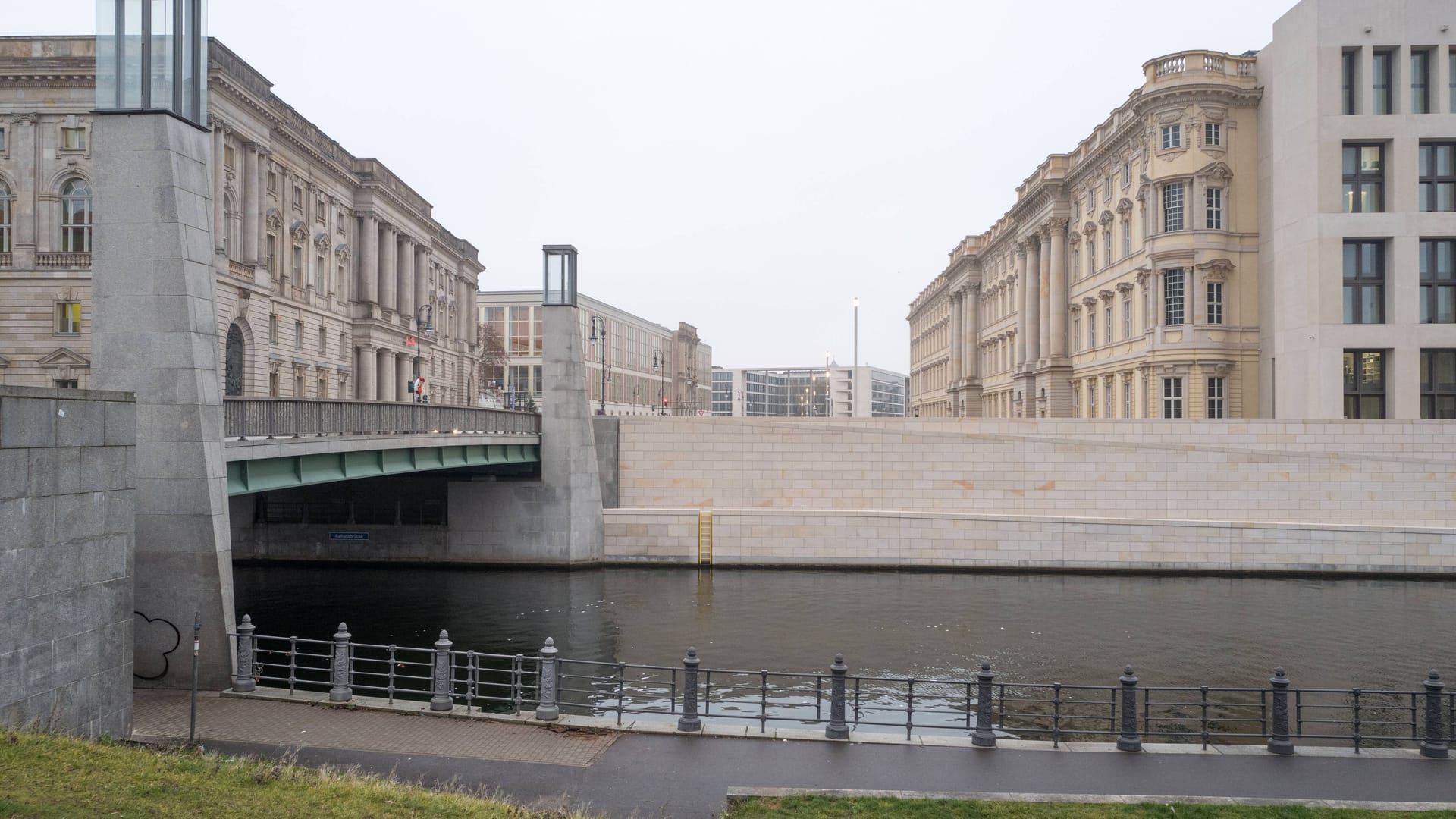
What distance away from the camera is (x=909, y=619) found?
29938mm

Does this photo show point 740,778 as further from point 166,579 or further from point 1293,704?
point 1293,704

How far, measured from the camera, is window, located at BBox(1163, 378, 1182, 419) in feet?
173

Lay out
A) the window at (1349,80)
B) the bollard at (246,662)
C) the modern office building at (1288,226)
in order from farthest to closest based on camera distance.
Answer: the window at (1349,80) → the modern office building at (1288,226) → the bollard at (246,662)

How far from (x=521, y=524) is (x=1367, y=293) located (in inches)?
1611

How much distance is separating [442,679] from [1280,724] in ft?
40.4

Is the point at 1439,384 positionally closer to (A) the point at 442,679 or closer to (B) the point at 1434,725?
(B) the point at 1434,725

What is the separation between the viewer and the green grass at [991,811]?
10992mm

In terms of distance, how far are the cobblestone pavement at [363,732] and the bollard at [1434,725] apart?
36.9ft

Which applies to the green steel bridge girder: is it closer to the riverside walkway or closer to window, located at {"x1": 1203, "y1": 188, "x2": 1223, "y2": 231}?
the riverside walkway

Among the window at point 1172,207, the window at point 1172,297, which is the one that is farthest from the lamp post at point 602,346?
the window at point 1172,207

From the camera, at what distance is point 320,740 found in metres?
14.0

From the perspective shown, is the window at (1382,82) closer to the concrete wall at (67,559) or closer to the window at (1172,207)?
the window at (1172,207)

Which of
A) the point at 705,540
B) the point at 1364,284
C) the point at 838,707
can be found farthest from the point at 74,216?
the point at 1364,284

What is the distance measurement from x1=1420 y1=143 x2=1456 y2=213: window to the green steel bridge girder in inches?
1694
